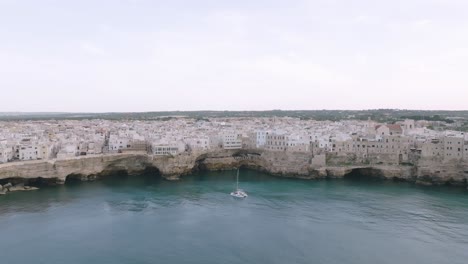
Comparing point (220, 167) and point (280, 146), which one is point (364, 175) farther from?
point (220, 167)

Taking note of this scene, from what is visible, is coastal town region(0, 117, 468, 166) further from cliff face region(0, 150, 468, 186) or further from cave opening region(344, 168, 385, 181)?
cave opening region(344, 168, 385, 181)

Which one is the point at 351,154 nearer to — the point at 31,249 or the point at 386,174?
the point at 386,174

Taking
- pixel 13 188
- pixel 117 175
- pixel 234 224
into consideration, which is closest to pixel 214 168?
pixel 117 175

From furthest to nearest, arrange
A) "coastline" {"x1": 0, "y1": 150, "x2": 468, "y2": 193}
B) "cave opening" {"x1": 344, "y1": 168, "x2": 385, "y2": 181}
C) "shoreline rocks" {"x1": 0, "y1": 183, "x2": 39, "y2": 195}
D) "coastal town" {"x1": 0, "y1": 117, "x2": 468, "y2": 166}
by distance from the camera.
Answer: "cave opening" {"x1": 344, "y1": 168, "x2": 385, "y2": 181}, "coastal town" {"x1": 0, "y1": 117, "x2": 468, "y2": 166}, "coastline" {"x1": 0, "y1": 150, "x2": 468, "y2": 193}, "shoreline rocks" {"x1": 0, "y1": 183, "x2": 39, "y2": 195}

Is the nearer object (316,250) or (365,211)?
(316,250)

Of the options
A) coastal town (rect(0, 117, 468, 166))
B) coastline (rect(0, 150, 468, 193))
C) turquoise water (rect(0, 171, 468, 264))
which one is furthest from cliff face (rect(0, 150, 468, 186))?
turquoise water (rect(0, 171, 468, 264))

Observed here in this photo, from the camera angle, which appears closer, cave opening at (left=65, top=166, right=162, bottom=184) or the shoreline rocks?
the shoreline rocks

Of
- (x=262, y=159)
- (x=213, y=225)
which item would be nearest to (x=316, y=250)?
(x=213, y=225)
